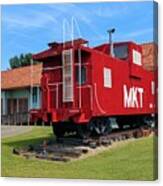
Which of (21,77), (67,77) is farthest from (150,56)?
(21,77)

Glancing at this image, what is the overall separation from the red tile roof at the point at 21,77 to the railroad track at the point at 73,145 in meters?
0.44

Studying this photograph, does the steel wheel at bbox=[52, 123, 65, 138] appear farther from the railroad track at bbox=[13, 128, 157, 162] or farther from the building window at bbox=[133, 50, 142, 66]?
the building window at bbox=[133, 50, 142, 66]

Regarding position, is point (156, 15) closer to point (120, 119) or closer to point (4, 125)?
point (120, 119)

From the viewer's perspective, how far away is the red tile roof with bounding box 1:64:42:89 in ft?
15.7

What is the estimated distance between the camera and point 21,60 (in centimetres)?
482

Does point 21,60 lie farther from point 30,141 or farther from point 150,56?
point 150,56

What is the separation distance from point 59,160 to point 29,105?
0.44 m

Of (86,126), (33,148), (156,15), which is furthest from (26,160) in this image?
(156,15)

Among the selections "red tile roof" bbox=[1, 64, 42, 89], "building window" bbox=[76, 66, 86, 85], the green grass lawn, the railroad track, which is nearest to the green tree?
"red tile roof" bbox=[1, 64, 42, 89]

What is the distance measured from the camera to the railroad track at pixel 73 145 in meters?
4.73

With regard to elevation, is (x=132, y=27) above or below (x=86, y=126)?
above

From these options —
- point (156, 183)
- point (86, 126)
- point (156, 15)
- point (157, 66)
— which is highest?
point (156, 15)

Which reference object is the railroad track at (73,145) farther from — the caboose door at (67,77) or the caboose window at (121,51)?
the caboose window at (121,51)

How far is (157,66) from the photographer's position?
14.6ft
